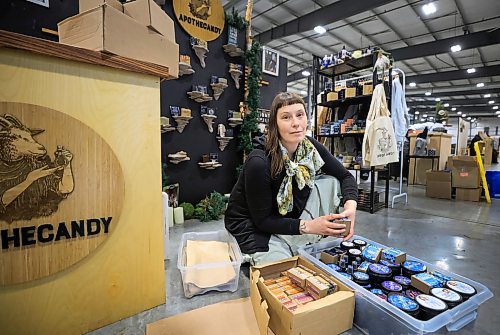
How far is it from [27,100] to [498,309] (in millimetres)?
2275

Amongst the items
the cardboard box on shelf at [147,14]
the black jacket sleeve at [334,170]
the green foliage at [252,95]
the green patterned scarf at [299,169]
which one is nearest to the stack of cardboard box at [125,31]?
the cardboard box on shelf at [147,14]

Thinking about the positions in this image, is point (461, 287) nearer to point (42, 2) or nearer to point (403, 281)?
point (403, 281)

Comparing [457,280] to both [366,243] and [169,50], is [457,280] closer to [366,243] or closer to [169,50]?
[366,243]

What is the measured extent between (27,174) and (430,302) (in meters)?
1.60

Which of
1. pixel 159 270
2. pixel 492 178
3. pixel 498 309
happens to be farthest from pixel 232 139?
pixel 492 178

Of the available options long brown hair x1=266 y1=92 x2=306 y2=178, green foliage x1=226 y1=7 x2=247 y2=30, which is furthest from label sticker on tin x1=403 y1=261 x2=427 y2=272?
green foliage x1=226 y1=7 x2=247 y2=30

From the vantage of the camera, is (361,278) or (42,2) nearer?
(361,278)

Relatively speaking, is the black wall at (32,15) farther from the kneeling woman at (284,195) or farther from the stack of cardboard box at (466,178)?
the stack of cardboard box at (466,178)

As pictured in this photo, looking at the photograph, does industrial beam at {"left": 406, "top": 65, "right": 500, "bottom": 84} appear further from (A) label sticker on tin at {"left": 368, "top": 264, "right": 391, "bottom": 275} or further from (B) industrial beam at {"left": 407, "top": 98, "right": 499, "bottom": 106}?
(A) label sticker on tin at {"left": 368, "top": 264, "right": 391, "bottom": 275}

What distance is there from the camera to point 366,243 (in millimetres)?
1603

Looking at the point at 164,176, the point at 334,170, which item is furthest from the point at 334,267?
the point at 164,176

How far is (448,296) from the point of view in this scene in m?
1.07

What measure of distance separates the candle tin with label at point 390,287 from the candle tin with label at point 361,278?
66 mm

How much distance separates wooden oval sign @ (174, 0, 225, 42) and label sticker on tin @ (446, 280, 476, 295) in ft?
10.7
